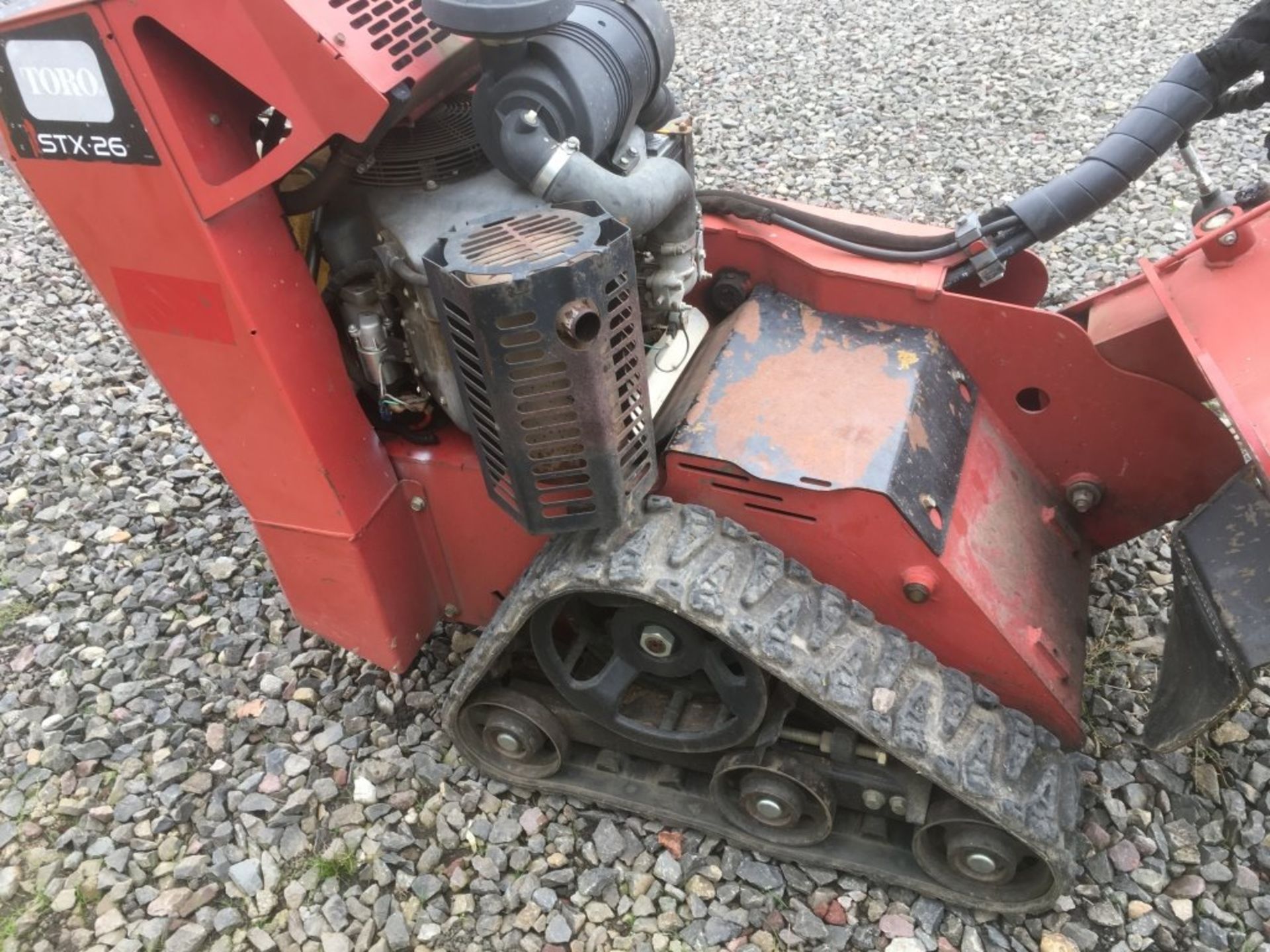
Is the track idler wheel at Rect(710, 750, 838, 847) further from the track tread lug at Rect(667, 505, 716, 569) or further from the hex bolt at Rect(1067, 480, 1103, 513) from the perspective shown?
the hex bolt at Rect(1067, 480, 1103, 513)

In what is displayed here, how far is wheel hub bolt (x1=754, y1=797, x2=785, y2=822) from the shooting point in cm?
212

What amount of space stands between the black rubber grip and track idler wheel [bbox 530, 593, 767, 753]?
48.0 inches

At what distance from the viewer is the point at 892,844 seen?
2189mm

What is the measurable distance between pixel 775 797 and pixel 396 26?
162cm

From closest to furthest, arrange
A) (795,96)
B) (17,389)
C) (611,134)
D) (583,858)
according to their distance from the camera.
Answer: (611,134), (583,858), (17,389), (795,96)

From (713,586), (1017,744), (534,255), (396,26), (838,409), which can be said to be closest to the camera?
(534,255)

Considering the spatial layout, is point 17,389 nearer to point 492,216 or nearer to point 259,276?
point 259,276

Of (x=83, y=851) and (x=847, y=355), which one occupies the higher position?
(x=847, y=355)

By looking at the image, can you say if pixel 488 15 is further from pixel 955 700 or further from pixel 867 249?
pixel 955 700

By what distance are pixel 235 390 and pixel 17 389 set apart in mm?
2619

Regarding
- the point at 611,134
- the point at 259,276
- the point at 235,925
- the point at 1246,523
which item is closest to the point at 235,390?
the point at 259,276

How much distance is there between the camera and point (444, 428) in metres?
2.28

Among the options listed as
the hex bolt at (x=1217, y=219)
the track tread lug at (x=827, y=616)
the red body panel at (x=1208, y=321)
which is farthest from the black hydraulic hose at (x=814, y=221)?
the track tread lug at (x=827, y=616)

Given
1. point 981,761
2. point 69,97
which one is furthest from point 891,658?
point 69,97
